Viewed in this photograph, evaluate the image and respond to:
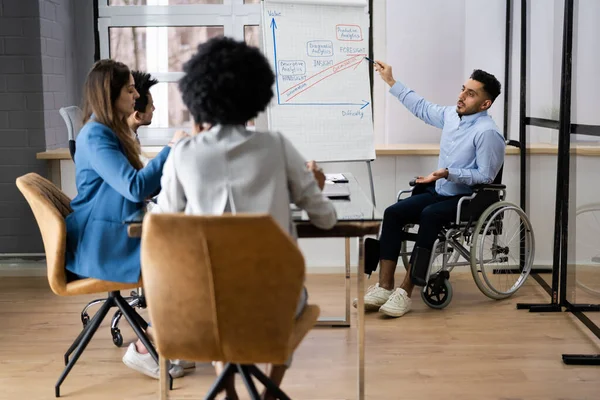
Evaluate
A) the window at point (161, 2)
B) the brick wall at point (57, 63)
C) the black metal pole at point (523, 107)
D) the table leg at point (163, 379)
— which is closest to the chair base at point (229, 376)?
the table leg at point (163, 379)

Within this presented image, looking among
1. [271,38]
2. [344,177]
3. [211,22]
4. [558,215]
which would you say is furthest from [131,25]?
[558,215]

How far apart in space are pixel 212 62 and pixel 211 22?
3.26 m

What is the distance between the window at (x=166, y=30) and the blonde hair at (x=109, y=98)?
86.2 inches

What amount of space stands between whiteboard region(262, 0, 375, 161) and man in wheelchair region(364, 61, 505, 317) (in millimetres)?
423

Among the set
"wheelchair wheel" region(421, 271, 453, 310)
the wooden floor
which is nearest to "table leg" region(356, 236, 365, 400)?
the wooden floor

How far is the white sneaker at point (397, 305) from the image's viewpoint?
4.01 m

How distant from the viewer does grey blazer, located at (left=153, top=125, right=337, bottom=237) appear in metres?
2.11

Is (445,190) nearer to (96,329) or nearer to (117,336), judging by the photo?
(117,336)

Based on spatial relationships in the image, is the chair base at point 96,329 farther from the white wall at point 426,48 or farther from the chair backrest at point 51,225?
the white wall at point 426,48

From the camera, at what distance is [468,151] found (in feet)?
13.8

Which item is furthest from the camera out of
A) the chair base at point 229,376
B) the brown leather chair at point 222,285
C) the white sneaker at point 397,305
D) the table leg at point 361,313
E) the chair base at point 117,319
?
the white sneaker at point 397,305

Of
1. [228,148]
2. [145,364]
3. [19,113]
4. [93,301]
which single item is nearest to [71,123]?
[93,301]

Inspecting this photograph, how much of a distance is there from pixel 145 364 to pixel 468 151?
2.02 metres

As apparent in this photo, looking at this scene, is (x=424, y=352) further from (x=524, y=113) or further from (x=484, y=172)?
(x=524, y=113)
